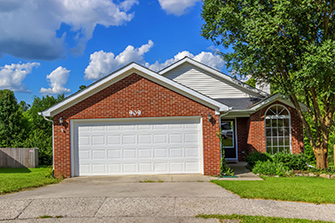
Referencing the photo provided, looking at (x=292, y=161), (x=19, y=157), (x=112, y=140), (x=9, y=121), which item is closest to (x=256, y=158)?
(x=292, y=161)

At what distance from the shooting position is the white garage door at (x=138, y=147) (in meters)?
11.2

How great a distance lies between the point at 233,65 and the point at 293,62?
8.75ft

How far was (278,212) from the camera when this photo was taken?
617cm

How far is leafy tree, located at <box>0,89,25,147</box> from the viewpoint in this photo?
19.4m

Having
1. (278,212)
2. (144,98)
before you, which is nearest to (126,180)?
(144,98)

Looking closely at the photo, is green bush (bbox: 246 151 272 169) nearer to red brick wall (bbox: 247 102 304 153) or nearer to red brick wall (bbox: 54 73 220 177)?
red brick wall (bbox: 247 102 304 153)

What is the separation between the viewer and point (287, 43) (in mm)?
11539

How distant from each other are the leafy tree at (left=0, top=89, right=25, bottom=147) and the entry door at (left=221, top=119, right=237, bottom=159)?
14378mm

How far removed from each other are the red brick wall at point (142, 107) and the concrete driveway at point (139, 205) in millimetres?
2592

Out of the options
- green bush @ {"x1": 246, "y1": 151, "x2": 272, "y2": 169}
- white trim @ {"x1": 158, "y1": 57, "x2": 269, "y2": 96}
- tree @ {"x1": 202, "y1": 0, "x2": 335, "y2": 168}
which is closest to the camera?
tree @ {"x1": 202, "y1": 0, "x2": 335, "y2": 168}

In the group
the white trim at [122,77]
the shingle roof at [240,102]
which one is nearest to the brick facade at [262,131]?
the shingle roof at [240,102]

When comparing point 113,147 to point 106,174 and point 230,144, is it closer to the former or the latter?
point 106,174

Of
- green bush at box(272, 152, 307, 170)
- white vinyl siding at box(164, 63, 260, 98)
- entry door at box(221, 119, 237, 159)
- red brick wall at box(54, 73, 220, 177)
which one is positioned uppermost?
white vinyl siding at box(164, 63, 260, 98)

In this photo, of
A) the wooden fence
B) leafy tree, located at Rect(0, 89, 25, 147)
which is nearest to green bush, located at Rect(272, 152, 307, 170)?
the wooden fence
